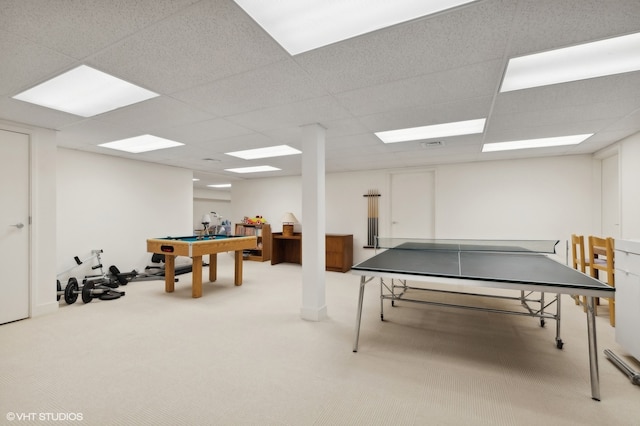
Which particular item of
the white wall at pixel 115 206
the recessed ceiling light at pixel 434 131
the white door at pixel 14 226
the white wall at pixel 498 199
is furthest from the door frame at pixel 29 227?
the white wall at pixel 498 199

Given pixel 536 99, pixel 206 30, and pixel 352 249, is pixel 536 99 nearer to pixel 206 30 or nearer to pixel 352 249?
pixel 206 30

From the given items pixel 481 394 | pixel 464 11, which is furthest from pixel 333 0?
pixel 481 394

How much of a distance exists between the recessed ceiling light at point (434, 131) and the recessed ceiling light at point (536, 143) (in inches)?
36.8

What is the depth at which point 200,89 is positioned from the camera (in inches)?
93.8

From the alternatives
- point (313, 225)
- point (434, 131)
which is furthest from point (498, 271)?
point (434, 131)

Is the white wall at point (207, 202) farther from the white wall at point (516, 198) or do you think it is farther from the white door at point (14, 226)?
the white wall at point (516, 198)

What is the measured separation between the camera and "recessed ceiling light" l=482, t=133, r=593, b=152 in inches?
153

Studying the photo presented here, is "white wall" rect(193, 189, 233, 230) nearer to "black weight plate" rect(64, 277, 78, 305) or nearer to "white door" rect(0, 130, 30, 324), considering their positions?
"black weight plate" rect(64, 277, 78, 305)

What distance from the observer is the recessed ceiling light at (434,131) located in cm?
341

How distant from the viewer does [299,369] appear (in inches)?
85.7

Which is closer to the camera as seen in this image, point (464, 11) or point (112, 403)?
point (464, 11)

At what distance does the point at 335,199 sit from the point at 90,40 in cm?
564

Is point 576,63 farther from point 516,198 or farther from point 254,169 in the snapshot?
point 254,169

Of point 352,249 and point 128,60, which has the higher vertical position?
point 128,60
